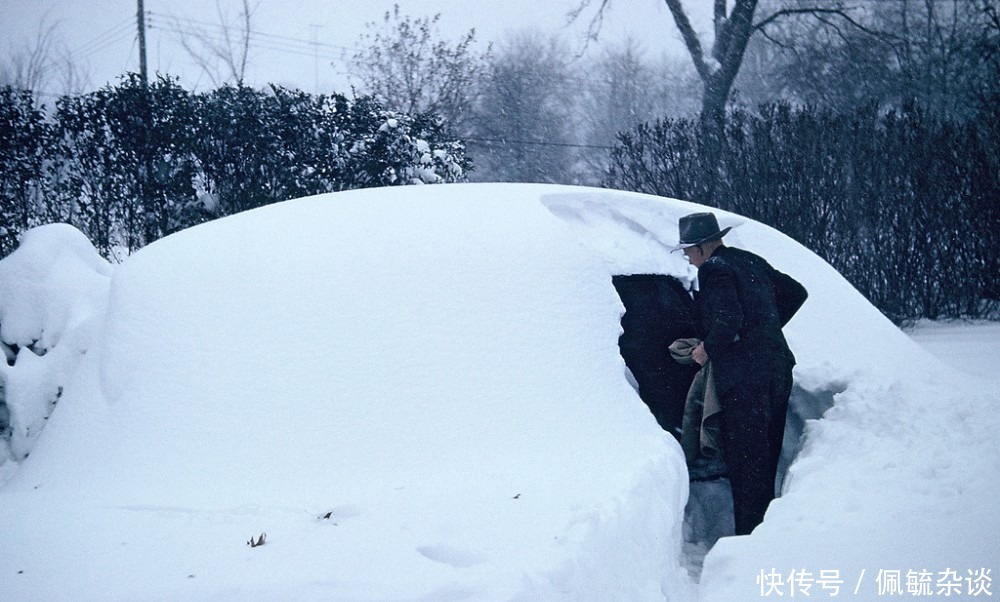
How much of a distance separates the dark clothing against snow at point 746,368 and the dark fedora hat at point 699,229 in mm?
108

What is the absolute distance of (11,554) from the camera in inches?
80.4

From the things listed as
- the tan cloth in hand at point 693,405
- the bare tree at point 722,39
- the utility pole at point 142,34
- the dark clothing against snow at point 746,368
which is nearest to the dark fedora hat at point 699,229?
the dark clothing against snow at point 746,368

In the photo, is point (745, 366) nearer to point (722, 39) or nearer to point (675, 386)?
point (675, 386)

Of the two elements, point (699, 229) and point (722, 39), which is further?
point (722, 39)

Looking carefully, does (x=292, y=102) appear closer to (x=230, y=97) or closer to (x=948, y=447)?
(x=230, y=97)

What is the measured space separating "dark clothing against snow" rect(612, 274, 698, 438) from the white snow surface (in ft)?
1.28

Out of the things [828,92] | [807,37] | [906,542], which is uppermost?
[807,37]

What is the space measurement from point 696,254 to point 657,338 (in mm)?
564

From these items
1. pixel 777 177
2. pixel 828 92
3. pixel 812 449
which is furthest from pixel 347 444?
pixel 828 92

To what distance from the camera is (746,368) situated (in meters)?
3.37

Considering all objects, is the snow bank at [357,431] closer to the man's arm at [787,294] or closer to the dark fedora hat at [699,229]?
the dark fedora hat at [699,229]

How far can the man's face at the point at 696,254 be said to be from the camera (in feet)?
11.6

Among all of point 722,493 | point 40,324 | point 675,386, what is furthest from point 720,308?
point 40,324

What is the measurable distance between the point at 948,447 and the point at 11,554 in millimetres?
3318
